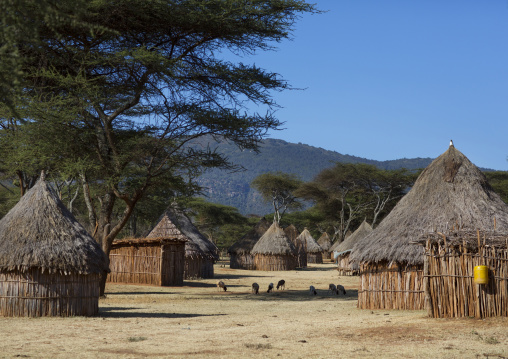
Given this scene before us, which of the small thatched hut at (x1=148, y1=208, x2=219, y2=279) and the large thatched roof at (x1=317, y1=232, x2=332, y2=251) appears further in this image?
the large thatched roof at (x1=317, y1=232, x2=332, y2=251)

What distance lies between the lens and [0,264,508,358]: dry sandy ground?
8.87 meters

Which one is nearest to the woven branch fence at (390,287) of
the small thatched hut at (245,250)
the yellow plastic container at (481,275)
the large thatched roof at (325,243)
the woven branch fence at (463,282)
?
the woven branch fence at (463,282)

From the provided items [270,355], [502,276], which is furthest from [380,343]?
[502,276]

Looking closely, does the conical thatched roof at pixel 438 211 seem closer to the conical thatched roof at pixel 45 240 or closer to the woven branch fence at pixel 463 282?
the woven branch fence at pixel 463 282

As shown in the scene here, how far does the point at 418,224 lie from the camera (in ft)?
52.1

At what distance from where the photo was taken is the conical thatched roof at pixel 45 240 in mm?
12789

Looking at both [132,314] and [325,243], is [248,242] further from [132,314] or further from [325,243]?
[132,314]

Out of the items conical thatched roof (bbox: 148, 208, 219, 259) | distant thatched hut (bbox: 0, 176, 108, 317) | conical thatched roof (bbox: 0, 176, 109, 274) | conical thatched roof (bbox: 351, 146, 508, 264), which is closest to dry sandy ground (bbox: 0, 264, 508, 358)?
distant thatched hut (bbox: 0, 176, 108, 317)

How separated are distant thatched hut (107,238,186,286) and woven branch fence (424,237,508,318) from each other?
14148mm

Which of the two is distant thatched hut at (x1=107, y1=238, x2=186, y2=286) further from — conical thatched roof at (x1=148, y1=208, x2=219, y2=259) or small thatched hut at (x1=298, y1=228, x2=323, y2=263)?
small thatched hut at (x1=298, y1=228, x2=323, y2=263)

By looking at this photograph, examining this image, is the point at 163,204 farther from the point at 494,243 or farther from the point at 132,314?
the point at 494,243

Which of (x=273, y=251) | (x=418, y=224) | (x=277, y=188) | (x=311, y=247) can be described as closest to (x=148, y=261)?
(x=418, y=224)

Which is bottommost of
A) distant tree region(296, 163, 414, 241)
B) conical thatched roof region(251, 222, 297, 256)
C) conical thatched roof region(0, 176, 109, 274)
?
conical thatched roof region(0, 176, 109, 274)

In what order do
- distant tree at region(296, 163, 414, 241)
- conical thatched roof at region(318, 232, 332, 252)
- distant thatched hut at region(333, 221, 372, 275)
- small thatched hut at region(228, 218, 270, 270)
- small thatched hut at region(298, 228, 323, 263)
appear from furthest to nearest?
conical thatched roof at region(318, 232, 332, 252), small thatched hut at region(298, 228, 323, 263), distant tree at region(296, 163, 414, 241), small thatched hut at region(228, 218, 270, 270), distant thatched hut at region(333, 221, 372, 275)
